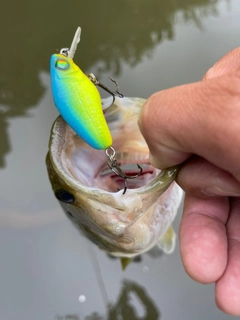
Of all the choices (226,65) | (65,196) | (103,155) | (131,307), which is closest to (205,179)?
(226,65)

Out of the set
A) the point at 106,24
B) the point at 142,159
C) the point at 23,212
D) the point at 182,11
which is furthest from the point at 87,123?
the point at 182,11

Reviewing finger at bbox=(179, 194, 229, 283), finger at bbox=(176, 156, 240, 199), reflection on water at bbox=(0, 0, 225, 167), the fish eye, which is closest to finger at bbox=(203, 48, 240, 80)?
finger at bbox=(176, 156, 240, 199)

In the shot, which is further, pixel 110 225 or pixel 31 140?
pixel 31 140

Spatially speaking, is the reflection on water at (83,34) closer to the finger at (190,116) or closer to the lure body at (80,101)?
the lure body at (80,101)

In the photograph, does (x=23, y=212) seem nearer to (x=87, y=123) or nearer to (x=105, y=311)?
(x=105, y=311)

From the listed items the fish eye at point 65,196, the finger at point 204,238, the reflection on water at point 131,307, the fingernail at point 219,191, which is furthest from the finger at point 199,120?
the reflection on water at point 131,307

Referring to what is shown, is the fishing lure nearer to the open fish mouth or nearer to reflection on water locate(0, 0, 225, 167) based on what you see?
the open fish mouth
